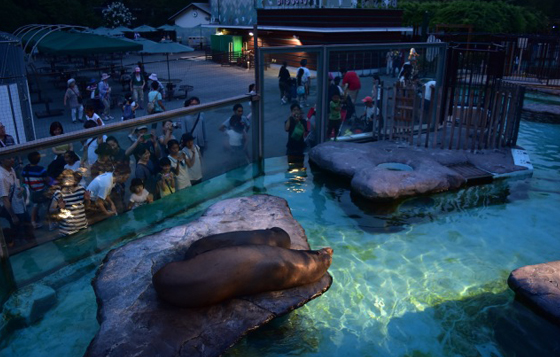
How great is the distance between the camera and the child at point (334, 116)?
10.1 m

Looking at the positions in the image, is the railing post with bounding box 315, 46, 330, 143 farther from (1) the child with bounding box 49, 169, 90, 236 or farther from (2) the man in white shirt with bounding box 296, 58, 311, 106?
(1) the child with bounding box 49, 169, 90, 236

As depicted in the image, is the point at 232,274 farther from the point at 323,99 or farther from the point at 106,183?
the point at 323,99

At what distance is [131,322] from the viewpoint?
4355mm

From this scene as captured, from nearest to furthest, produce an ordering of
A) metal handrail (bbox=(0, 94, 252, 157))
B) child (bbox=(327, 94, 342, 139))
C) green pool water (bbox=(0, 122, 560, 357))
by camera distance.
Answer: green pool water (bbox=(0, 122, 560, 357))
metal handrail (bbox=(0, 94, 252, 157))
child (bbox=(327, 94, 342, 139))

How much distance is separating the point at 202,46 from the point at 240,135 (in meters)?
31.5

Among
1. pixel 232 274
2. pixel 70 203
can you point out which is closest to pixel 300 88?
pixel 70 203

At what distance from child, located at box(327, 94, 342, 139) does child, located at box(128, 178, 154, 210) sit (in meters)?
4.75

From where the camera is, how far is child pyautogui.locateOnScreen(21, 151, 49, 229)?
5.42m

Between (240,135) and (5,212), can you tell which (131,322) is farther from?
(240,135)

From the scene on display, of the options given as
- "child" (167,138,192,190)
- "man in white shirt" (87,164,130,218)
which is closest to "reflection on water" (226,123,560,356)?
"child" (167,138,192,190)

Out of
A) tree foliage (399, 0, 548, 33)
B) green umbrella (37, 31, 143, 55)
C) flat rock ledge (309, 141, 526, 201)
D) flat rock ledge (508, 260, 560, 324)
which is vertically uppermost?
tree foliage (399, 0, 548, 33)

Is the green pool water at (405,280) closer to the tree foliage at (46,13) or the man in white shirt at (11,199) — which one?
the man in white shirt at (11,199)

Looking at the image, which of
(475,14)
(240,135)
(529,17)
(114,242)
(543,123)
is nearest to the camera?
(114,242)

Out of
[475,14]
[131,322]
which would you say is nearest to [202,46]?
[475,14]
